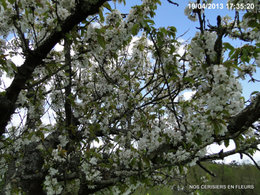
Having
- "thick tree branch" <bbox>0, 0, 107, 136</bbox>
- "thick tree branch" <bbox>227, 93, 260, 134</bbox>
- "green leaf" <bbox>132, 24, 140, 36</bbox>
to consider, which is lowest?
"thick tree branch" <bbox>227, 93, 260, 134</bbox>

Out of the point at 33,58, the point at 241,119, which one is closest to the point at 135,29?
the point at 33,58

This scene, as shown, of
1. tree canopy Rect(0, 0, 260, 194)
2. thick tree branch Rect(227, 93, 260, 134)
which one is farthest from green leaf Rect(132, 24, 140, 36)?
thick tree branch Rect(227, 93, 260, 134)

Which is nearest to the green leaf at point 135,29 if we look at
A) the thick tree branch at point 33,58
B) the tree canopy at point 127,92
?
the tree canopy at point 127,92

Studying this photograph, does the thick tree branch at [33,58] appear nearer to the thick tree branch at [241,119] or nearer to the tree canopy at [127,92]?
the tree canopy at [127,92]

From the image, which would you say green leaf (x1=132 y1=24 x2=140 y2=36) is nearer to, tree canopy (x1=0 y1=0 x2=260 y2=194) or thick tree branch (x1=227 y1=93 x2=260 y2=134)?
tree canopy (x1=0 y1=0 x2=260 y2=194)

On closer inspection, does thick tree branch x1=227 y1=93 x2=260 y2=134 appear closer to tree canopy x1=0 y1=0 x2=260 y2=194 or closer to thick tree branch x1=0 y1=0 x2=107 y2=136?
tree canopy x1=0 y1=0 x2=260 y2=194

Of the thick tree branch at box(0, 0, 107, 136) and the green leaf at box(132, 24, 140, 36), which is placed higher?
the green leaf at box(132, 24, 140, 36)

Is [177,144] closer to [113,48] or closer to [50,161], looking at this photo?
[113,48]

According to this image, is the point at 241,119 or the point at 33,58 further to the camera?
the point at 33,58

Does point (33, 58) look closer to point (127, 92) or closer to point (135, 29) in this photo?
point (135, 29)

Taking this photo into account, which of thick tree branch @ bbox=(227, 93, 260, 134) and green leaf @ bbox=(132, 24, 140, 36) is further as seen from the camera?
green leaf @ bbox=(132, 24, 140, 36)

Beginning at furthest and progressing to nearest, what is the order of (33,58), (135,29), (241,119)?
(135,29) → (33,58) → (241,119)

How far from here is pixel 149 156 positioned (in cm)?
206

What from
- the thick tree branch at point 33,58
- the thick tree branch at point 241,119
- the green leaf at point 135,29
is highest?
the green leaf at point 135,29
